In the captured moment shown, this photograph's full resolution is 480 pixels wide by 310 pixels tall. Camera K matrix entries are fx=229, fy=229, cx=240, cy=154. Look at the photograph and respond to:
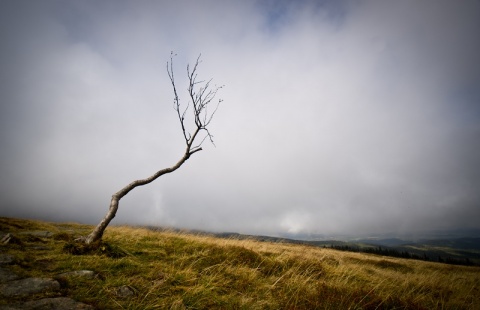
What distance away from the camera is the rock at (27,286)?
341 centimetres

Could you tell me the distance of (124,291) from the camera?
3.99 m

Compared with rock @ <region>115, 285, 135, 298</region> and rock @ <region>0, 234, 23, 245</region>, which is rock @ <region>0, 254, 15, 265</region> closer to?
rock @ <region>0, 234, 23, 245</region>

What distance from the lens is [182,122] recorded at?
34.2 feet

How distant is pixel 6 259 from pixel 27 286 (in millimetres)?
1847

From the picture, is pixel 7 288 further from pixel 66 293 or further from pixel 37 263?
pixel 37 263

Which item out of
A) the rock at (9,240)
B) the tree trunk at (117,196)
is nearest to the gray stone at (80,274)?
the tree trunk at (117,196)

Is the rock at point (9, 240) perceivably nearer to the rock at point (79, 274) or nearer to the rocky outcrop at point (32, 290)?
the rocky outcrop at point (32, 290)

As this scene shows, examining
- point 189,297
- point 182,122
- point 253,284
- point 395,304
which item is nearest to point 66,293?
point 189,297

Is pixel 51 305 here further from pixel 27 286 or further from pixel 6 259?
pixel 6 259

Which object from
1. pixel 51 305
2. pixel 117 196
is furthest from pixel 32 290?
pixel 117 196

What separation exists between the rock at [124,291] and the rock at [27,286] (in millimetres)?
907

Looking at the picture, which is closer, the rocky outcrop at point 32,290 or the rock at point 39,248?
the rocky outcrop at point 32,290

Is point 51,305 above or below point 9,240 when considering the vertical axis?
below

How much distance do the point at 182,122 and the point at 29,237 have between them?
659 cm
